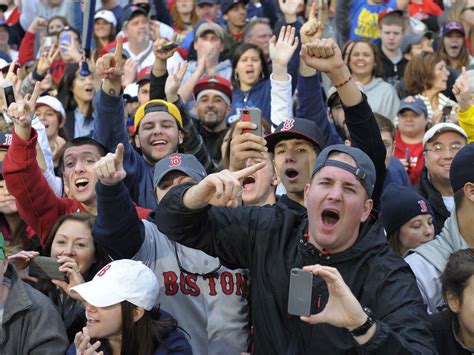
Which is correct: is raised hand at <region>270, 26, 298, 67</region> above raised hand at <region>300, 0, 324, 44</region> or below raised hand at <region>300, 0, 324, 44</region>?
below

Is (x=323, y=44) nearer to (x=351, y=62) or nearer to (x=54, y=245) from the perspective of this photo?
(x=54, y=245)

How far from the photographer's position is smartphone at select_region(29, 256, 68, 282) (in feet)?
16.5

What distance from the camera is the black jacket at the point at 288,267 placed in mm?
4035

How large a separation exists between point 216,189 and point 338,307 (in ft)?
2.25

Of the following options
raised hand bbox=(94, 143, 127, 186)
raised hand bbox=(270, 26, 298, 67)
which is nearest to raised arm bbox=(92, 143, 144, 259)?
raised hand bbox=(94, 143, 127, 186)

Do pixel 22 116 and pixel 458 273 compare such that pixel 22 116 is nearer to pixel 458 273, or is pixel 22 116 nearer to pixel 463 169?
pixel 463 169

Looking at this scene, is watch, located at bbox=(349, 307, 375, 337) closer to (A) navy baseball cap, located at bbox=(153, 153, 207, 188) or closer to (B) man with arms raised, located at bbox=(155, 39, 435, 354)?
(B) man with arms raised, located at bbox=(155, 39, 435, 354)

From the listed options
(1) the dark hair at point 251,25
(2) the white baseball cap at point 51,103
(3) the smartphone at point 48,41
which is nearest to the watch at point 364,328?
(2) the white baseball cap at point 51,103

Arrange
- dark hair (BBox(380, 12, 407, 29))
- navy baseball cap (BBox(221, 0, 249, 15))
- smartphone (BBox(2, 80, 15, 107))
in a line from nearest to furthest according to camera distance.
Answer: smartphone (BBox(2, 80, 15, 107)) < dark hair (BBox(380, 12, 407, 29)) < navy baseball cap (BBox(221, 0, 249, 15))

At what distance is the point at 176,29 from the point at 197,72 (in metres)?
4.13

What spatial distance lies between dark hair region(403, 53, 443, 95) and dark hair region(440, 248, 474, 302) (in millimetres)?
4774

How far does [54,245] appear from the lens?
5395 millimetres

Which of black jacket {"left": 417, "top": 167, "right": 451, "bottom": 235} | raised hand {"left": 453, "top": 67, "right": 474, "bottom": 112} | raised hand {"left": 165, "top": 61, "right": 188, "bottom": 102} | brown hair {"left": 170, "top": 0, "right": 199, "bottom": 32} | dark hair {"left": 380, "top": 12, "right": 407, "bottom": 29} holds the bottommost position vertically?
black jacket {"left": 417, "top": 167, "right": 451, "bottom": 235}

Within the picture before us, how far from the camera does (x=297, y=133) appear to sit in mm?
5531
